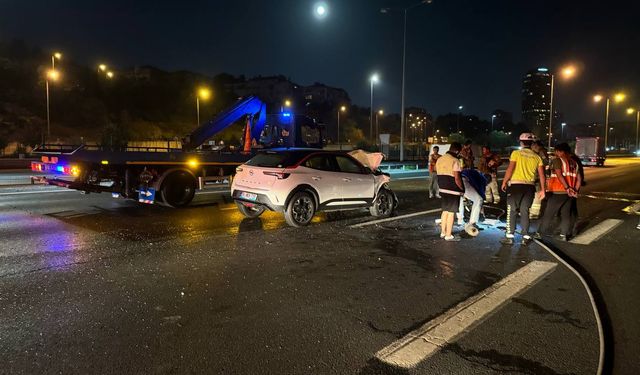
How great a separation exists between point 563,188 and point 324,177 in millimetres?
4281

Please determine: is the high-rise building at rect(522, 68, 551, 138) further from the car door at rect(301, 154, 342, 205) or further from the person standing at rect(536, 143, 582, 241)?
the car door at rect(301, 154, 342, 205)

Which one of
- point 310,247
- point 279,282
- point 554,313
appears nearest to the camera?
point 554,313

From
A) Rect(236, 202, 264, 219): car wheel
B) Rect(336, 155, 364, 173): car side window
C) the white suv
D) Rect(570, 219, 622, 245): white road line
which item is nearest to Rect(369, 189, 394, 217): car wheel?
the white suv

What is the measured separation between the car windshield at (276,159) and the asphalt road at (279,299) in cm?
120

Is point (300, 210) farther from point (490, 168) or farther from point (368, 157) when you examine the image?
point (490, 168)

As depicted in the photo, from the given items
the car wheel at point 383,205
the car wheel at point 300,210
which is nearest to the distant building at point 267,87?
the car wheel at point 383,205

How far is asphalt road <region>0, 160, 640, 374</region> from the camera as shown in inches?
146

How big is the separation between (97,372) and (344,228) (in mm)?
6068

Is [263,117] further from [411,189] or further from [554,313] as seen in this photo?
[554,313]

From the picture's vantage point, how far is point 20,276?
570 cm

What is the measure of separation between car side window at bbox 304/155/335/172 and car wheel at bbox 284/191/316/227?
1.90 ft

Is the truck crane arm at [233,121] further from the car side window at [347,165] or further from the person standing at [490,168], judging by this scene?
the person standing at [490,168]

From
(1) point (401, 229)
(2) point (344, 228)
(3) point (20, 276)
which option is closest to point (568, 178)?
(1) point (401, 229)

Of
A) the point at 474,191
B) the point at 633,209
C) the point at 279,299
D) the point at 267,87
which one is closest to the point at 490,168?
the point at 633,209
